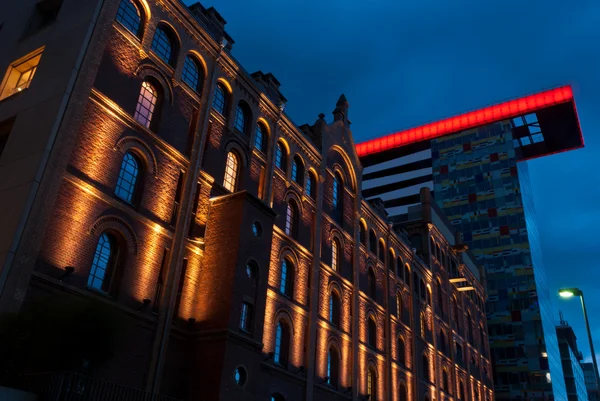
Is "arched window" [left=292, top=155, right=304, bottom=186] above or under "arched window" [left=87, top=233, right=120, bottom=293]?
above

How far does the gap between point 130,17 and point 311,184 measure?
14.1 metres

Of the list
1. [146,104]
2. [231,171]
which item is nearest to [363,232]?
[231,171]

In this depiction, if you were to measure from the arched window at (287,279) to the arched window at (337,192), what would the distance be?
23.4ft

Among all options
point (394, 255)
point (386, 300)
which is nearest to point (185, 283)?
point (386, 300)

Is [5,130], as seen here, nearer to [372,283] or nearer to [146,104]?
[146,104]

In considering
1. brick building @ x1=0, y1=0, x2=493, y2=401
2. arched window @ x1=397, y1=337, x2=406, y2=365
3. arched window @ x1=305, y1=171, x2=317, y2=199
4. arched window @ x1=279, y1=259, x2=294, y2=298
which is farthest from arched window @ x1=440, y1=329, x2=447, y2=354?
arched window @ x1=279, y1=259, x2=294, y2=298

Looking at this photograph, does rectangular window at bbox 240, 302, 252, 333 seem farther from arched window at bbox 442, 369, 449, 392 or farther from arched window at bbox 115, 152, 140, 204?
arched window at bbox 442, 369, 449, 392

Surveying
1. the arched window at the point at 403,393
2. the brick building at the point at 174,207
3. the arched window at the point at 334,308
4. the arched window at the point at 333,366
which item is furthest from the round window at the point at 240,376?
the arched window at the point at 403,393

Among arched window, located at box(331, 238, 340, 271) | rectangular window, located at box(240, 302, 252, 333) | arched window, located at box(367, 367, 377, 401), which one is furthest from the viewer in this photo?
arched window, located at box(367, 367, 377, 401)

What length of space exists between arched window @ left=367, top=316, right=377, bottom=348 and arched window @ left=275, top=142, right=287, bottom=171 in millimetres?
11943

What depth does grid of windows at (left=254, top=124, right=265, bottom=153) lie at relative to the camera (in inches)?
1133

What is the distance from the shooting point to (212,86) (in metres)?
25.6

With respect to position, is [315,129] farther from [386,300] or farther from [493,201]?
[493,201]

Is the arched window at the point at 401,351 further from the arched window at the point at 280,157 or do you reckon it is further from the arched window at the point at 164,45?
the arched window at the point at 164,45
